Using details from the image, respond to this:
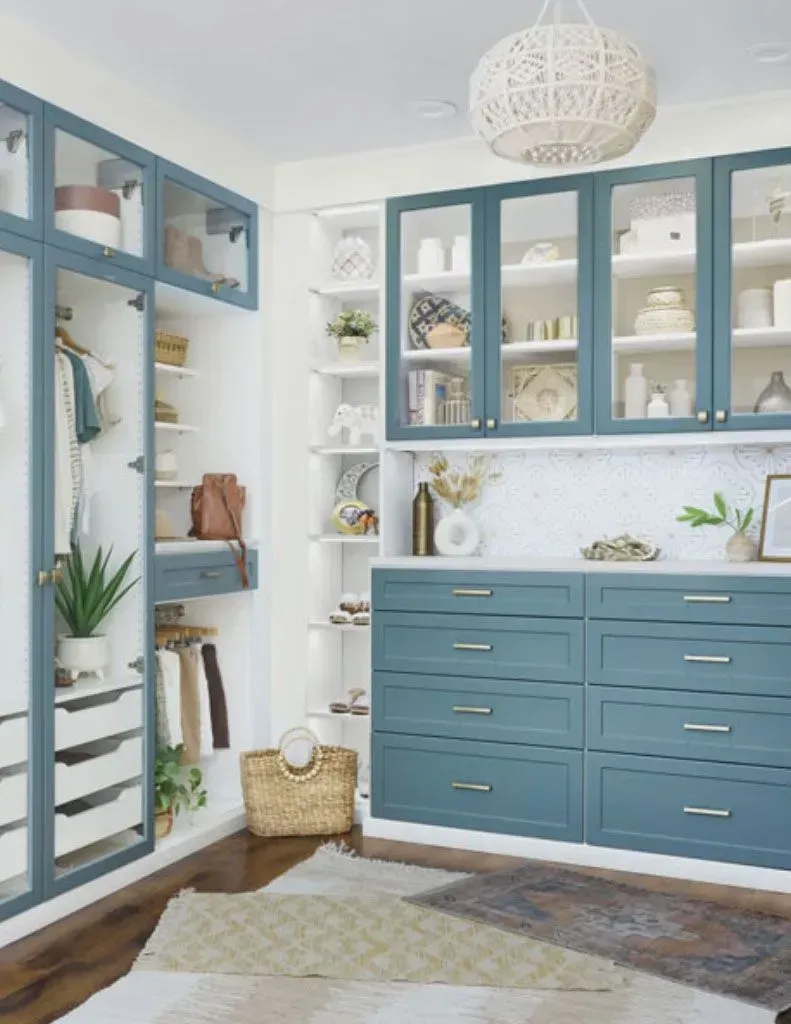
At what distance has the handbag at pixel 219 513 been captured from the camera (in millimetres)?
4410

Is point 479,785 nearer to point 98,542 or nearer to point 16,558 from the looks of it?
point 98,542

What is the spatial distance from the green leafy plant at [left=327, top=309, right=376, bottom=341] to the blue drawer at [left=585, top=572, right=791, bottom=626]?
1411 mm

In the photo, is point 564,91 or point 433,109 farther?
point 433,109

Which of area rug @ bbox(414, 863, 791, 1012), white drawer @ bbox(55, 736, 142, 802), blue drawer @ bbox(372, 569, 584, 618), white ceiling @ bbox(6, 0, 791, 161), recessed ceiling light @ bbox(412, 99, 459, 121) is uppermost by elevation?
white ceiling @ bbox(6, 0, 791, 161)

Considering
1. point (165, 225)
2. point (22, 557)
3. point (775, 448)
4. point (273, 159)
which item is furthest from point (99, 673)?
point (775, 448)

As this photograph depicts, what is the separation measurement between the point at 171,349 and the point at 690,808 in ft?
8.38

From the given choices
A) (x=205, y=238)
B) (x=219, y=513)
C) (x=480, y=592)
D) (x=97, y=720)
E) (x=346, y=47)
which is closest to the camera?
(x=346, y=47)

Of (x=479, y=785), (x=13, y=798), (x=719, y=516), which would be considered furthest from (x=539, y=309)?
(x=13, y=798)

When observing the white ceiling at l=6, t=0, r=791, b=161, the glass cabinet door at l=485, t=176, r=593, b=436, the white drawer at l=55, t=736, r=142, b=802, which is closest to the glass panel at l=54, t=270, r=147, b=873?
the white drawer at l=55, t=736, r=142, b=802

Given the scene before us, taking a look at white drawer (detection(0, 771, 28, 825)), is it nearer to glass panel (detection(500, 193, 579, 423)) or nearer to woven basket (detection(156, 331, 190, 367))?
woven basket (detection(156, 331, 190, 367))

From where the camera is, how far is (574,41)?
2.29m

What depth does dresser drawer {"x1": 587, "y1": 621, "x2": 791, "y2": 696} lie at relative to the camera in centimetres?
374

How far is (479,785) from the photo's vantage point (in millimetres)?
4156

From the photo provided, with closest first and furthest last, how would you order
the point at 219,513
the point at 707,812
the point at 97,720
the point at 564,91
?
1. the point at 564,91
2. the point at 97,720
3. the point at 707,812
4. the point at 219,513
